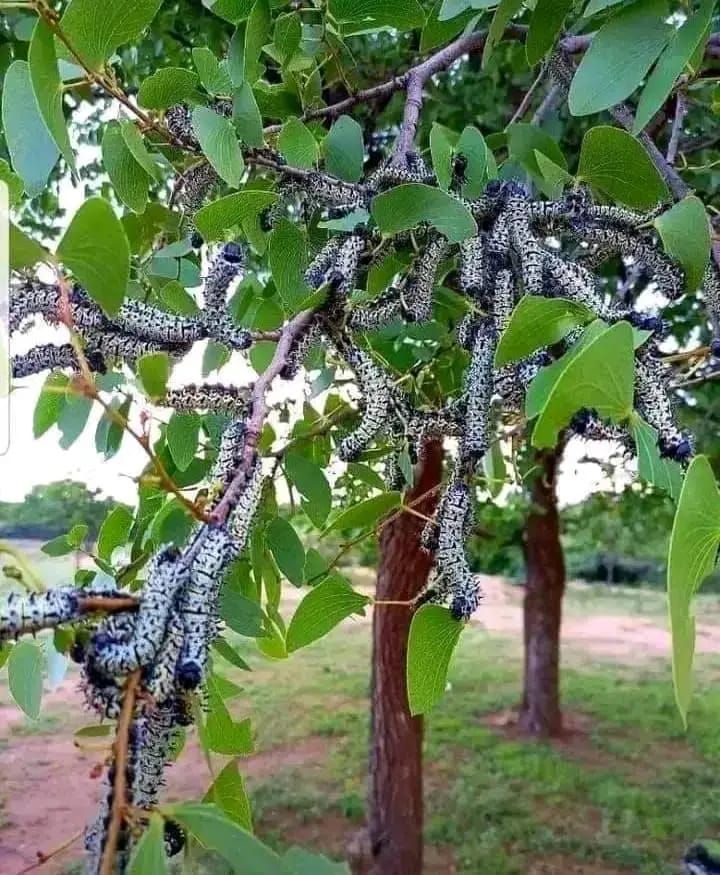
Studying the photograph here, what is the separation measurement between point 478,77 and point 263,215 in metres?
1.80

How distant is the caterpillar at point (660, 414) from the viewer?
1.55ft

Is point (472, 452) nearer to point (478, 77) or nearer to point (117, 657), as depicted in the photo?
point (117, 657)

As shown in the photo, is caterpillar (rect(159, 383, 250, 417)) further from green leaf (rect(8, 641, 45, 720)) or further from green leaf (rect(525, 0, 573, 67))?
green leaf (rect(525, 0, 573, 67))

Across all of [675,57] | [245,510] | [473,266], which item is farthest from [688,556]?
[675,57]

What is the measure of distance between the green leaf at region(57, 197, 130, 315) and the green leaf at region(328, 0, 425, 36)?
475 mm

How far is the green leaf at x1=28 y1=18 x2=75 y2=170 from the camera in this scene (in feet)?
1.71

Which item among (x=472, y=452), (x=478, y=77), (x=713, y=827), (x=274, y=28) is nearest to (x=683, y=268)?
(x=472, y=452)

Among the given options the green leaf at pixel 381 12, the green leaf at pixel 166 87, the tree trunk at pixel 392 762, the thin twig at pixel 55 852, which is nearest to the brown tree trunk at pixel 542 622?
the tree trunk at pixel 392 762

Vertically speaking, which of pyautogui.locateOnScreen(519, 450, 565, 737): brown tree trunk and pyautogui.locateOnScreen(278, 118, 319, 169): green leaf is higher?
pyautogui.locateOnScreen(278, 118, 319, 169): green leaf

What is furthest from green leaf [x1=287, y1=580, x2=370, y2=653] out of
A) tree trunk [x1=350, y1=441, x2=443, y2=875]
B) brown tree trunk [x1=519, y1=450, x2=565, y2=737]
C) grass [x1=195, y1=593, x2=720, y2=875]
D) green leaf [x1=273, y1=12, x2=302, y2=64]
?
brown tree trunk [x1=519, y1=450, x2=565, y2=737]

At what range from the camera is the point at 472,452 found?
559 mm

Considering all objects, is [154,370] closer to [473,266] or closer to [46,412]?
[473,266]

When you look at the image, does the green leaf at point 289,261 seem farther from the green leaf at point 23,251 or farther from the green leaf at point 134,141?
the green leaf at point 23,251

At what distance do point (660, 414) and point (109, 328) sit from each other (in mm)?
316
